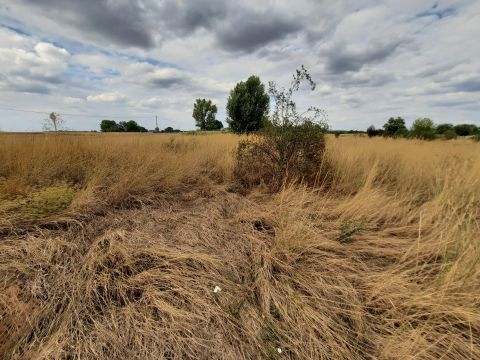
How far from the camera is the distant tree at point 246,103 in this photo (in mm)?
24312

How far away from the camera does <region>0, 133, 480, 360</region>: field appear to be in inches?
55.5

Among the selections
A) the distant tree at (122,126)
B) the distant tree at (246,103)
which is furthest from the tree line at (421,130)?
the distant tree at (122,126)

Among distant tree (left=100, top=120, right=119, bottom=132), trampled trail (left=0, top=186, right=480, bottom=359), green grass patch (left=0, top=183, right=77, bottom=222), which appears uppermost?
distant tree (left=100, top=120, right=119, bottom=132)

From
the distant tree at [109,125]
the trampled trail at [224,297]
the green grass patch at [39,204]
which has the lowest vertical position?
the trampled trail at [224,297]

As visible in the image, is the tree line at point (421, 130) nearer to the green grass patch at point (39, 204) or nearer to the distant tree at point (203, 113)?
the green grass patch at point (39, 204)

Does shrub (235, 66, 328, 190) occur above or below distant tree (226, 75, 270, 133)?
below

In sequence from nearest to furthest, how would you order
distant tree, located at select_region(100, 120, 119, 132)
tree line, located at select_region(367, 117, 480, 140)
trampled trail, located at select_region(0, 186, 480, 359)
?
1. trampled trail, located at select_region(0, 186, 480, 359)
2. tree line, located at select_region(367, 117, 480, 140)
3. distant tree, located at select_region(100, 120, 119, 132)

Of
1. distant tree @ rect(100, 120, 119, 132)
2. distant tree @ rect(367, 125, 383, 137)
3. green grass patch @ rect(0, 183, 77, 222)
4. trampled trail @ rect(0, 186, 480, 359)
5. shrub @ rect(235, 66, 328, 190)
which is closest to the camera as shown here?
trampled trail @ rect(0, 186, 480, 359)

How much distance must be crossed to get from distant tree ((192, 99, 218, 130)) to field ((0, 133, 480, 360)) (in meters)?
43.0

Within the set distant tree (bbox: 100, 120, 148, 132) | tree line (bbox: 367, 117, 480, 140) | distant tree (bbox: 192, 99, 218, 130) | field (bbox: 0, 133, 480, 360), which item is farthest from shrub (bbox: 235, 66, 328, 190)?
distant tree (bbox: 100, 120, 148, 132)

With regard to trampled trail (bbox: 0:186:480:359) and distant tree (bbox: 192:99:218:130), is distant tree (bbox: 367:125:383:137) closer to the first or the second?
trampled trail (bbox: 0:186:480:359)

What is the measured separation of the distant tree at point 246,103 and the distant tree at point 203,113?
20.6 metres

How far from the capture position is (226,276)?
1.91 meters

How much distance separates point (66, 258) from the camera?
1976 mm
